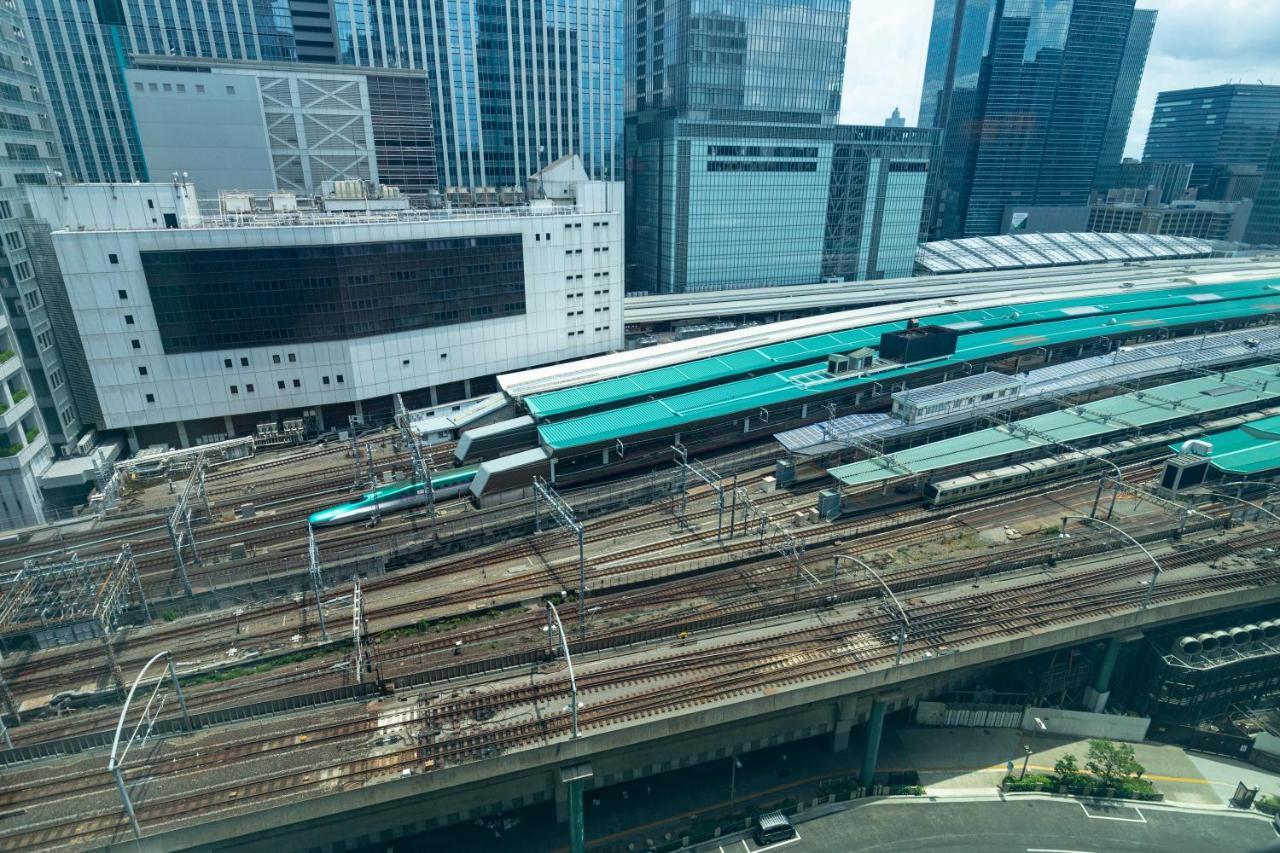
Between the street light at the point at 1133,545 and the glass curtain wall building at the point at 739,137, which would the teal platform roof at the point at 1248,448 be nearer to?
the street light at the point at 1133,545

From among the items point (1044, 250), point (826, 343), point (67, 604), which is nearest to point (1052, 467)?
point (826, 343)

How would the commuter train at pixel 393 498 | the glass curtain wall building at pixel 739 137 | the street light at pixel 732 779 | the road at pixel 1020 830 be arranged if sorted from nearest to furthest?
the road at pixel 1020 830 < the street light at pixel 732 779 < the commuter train at pixel 393 498 < the glass curtain wall building at pixel 739 137

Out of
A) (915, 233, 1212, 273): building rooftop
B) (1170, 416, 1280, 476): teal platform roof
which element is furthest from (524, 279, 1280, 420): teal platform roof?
(915, 233, 1212, 273): building rooftop

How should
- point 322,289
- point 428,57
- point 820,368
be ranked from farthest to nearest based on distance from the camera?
point 428,57 → point 820,368 → point 322,289

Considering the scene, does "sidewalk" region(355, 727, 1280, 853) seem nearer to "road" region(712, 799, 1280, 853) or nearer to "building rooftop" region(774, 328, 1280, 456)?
"road" region(712, 799, 1280, 853)

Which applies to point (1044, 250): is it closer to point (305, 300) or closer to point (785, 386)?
point (785, 386)

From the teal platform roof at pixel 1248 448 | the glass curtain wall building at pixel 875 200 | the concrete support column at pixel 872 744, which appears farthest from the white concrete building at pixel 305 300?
the teal platform roof at pixel 1248 448
